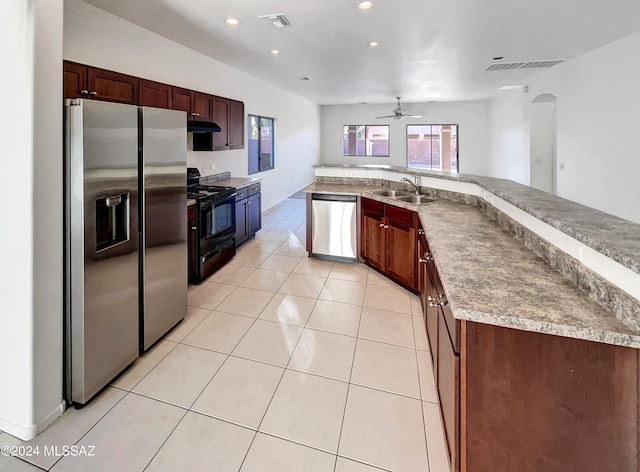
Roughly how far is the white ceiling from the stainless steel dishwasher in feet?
6.13

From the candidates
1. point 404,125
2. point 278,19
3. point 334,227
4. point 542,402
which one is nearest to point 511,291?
point 542,402

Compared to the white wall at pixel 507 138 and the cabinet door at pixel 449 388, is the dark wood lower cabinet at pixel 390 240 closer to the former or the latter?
the cabinet door at pixel 449 388

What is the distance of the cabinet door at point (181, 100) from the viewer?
3570 mm

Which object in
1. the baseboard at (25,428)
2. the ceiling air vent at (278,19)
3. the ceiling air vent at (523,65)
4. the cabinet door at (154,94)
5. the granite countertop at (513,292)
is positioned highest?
the ceiling air vent at (523,65)

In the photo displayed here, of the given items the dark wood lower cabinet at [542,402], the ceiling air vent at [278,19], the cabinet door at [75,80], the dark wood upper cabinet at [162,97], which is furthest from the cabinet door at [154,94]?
the dark wood lower cabinet at [542,402]

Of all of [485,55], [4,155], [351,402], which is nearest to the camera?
[4,155]

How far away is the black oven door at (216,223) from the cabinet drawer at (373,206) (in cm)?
168

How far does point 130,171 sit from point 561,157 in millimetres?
6378

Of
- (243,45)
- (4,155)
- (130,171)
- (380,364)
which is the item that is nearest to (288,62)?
(243,45)

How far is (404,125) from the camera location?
10766 mm

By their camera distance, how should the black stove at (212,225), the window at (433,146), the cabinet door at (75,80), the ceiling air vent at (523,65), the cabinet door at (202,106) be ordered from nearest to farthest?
the cabinet door at (75,80)
the black stove at (212,225)
the cabinet door at (202,106)
the ceiling air vent at (523,65)
the window at (433,146)

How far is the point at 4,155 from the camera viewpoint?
160 centimetres

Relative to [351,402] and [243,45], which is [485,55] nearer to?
[243,45]

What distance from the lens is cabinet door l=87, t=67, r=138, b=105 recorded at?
102 inches
